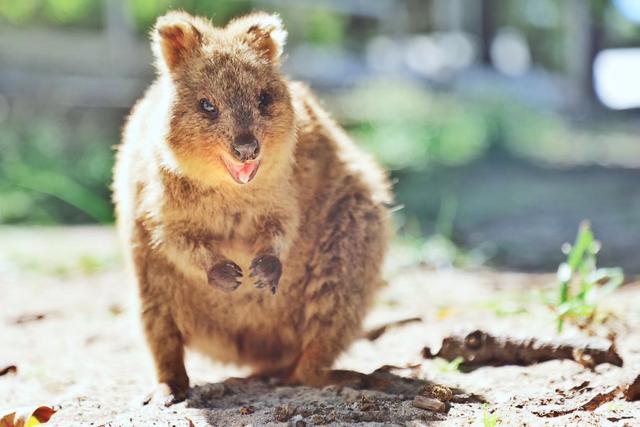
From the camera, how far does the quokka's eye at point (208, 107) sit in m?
3.58

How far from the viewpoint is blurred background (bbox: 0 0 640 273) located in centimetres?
922

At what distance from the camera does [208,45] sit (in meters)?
3.82

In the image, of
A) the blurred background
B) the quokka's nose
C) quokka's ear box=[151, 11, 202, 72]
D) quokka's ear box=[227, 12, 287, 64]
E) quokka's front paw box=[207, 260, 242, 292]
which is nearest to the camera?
the quokka's nose

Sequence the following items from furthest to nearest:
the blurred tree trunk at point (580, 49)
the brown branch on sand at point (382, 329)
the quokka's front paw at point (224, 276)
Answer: the blurred tree trunk at point (580, 49) → the brown branch on sand at point (382, 329) → the quokka's front paw at point (224, 276)

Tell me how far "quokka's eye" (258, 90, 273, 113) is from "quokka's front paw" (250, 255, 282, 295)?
66cm

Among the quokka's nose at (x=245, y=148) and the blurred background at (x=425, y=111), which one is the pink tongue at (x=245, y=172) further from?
the blurred background at (x=425, y=111)

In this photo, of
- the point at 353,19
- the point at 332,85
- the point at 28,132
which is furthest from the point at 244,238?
the point at 353,19

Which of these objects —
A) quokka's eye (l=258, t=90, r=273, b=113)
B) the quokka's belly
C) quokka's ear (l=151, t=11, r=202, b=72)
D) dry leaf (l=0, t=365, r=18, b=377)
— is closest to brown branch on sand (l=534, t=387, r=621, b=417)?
the quokka's belly

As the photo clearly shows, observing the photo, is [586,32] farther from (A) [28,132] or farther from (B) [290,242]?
(B) [290,242]

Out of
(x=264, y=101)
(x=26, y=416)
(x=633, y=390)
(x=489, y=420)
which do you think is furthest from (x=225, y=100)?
(x=633, y=390)

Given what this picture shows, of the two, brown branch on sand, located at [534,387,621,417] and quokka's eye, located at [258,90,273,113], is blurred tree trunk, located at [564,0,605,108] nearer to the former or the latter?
quokka's eye, located at [258,90,273,113]

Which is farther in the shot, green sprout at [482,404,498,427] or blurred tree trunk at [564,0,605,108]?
blurred tree trunk at [564,0,605,108]

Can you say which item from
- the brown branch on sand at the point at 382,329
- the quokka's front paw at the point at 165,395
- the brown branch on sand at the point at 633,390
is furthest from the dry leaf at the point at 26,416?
the brown branch on sand at the point at 633,390

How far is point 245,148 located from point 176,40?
0.77 metres
